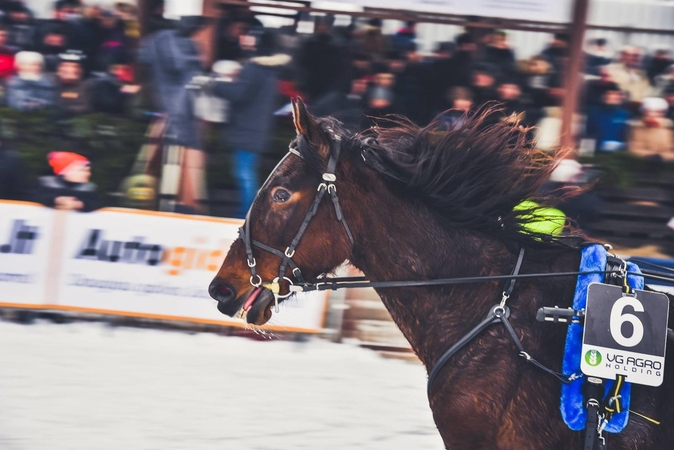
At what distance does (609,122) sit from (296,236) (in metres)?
6.22

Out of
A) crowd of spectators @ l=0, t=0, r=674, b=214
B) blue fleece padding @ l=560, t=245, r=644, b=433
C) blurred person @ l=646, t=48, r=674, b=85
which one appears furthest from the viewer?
blurred person @ l=646, t=48, r=674, b=85

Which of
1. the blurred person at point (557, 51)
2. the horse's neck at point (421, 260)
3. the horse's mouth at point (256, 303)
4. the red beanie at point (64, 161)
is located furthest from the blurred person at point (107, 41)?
the horse's neck at point (421, 260)

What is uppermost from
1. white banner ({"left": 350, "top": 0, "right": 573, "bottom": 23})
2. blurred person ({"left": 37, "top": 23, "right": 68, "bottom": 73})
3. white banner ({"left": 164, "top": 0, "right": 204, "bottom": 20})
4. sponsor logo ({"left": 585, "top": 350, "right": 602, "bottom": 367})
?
white banner ({"left": 350, "top": 0, "right": 573, "bottom": 23})

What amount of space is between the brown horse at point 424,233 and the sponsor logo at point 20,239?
13.8 feet

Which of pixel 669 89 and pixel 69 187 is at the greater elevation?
pixel 669 89

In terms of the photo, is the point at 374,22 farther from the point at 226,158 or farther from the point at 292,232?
the point at 292,232

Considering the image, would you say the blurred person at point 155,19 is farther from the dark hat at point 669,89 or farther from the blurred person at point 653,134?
the dark hat at point 669,89

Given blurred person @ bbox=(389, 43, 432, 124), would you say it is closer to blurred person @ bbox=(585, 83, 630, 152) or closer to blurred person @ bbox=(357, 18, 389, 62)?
blurred person @ bbox=(357, 18, 389, 62)

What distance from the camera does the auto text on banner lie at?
7.39 metres

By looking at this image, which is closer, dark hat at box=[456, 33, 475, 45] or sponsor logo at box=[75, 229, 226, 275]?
sponsor logo at box=[75, 229, 226, 275]

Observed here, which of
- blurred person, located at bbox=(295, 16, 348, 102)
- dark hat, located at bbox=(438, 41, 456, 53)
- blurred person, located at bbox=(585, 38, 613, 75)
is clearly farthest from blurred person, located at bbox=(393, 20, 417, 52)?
blurred person, located at bbox=(585, 38, 613, 75)

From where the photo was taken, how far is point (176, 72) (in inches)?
Answer: 311

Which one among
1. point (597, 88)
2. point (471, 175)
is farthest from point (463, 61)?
point (471, 175)

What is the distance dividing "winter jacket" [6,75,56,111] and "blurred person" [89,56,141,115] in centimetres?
39
